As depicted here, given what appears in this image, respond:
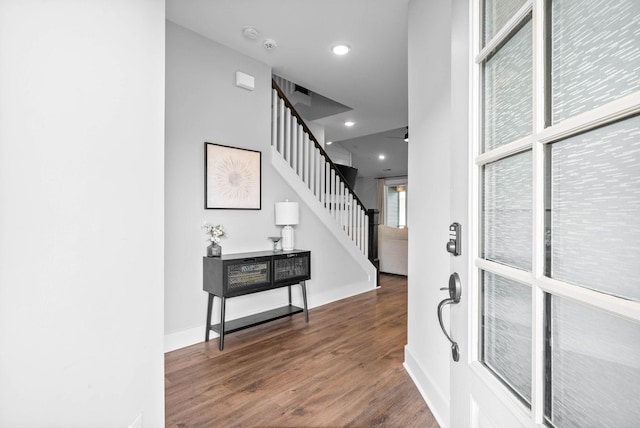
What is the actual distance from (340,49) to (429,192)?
6.63 ft

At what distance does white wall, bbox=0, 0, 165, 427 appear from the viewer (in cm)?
85

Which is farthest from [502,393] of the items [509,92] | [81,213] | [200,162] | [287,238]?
[287,238]

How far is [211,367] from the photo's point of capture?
2410 mm

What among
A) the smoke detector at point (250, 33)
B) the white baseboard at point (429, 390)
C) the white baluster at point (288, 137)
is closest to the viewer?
the white baseboard at point (429, 390)

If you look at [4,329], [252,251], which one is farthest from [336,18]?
[4,329]

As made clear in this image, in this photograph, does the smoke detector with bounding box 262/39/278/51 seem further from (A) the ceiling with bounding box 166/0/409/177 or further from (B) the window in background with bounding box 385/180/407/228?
(B) the window in background with bounding box 385/180/407/228

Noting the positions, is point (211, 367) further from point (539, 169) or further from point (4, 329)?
point (539, 169)

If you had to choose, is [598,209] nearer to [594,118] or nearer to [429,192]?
[594,118]

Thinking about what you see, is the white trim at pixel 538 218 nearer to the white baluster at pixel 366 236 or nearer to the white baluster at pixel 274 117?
the white baluster at pixel 274 117

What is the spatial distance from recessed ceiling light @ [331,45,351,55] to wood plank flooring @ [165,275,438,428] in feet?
9.25

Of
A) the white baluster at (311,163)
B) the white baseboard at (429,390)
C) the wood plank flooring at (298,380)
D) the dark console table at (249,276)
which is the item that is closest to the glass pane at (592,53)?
the white baseboard at (429,390)

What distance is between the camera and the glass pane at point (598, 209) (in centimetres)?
46

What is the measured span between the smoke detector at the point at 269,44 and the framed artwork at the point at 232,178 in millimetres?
1029

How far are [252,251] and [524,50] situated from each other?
9.95 feet
